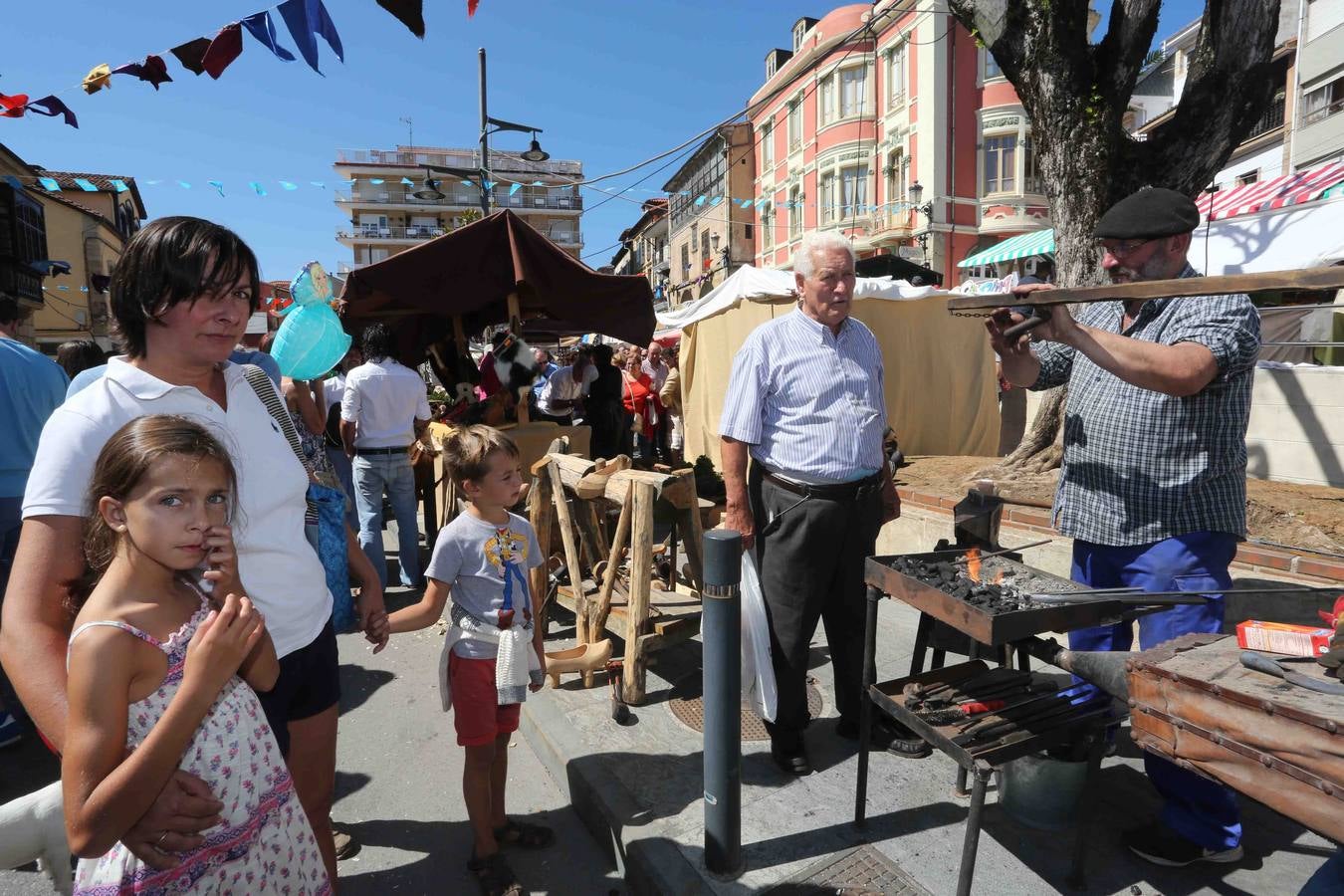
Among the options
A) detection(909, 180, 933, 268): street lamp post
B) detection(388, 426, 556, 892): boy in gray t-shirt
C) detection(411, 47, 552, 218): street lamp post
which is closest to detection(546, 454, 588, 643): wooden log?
detection(388, 426, 556, 892): boy in gray t-shirt

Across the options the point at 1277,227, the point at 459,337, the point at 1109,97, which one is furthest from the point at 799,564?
the point at 1277,227

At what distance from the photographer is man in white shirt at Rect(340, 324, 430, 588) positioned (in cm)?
541

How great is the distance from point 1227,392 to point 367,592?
9.17 feet

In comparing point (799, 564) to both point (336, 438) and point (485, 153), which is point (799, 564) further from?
point (485, 153)

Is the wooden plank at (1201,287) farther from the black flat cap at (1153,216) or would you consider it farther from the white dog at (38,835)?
the white dog at (38,835)

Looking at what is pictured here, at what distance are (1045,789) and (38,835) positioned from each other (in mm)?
3061

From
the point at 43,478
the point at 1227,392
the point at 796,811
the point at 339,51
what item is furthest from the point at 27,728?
the point at 1227,392

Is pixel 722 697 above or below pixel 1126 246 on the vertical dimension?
below

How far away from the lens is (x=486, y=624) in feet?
8.62

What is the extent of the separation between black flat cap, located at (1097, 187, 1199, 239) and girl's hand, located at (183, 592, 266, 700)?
2.61 meters

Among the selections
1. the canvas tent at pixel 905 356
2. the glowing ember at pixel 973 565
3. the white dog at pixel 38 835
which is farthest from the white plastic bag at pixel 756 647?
the canvas tent at pixel 905 356

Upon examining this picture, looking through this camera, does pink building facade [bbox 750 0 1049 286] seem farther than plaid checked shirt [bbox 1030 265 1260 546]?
Yes

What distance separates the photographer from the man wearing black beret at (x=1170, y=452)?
2.22m

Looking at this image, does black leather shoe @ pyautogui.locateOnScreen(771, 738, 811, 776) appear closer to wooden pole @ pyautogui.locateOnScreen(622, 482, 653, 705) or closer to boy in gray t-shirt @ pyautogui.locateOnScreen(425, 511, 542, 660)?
wooden pole @ pyautogui.locateOnScreen(622, 482, 653, 705)
